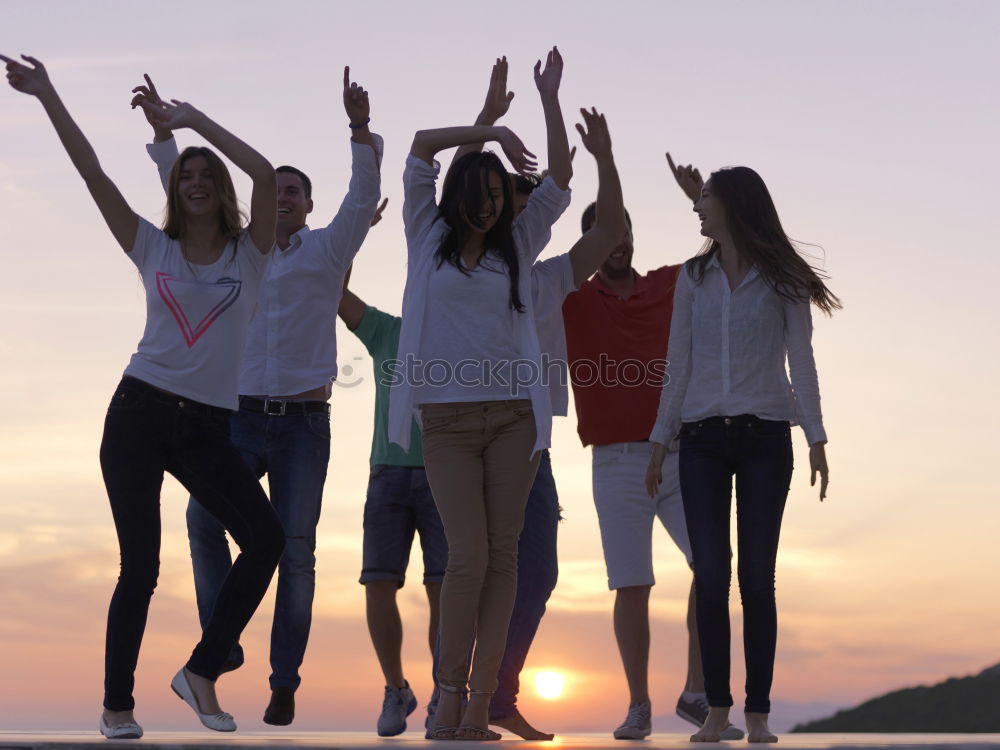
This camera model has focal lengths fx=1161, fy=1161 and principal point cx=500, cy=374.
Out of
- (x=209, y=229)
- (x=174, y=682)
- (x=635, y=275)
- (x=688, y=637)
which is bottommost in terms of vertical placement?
(x=174, y=682)

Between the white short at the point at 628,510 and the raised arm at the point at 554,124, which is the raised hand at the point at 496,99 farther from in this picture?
the white short at the point at 628,510

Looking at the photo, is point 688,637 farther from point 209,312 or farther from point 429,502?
point 209,312

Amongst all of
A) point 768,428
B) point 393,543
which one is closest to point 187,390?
point 393,543

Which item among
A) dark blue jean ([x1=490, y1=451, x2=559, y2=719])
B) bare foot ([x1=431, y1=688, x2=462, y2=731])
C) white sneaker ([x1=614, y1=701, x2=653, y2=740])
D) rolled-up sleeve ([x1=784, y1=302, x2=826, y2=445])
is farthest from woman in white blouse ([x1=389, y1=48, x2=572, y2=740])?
white sneaker ([x1=614, y1=701, x2=653, y2=740])

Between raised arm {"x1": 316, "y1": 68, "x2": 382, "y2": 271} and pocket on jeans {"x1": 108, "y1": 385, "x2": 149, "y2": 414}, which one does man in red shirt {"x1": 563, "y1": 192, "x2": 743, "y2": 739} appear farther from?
pocket on jeans {"x1": 108, "y1": 385, "x2": 149, "y2": 414}

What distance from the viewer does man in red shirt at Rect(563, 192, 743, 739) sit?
6.93m

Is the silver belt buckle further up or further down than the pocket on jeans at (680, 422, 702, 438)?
further up

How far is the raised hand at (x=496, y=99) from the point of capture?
6.43 meters

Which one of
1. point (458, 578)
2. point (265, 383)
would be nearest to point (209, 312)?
point (265, 383)

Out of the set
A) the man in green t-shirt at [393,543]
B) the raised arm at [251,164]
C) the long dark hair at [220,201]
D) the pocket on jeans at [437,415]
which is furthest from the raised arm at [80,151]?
the man in green t-shirt at [393,543]

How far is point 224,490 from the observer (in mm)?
5344

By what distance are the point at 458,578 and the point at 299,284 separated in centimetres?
213

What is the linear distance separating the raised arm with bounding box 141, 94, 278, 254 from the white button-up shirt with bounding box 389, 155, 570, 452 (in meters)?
0.65

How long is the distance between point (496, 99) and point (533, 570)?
8.52ft
